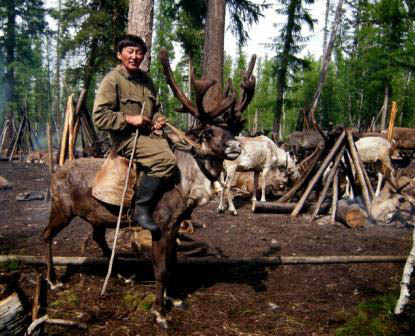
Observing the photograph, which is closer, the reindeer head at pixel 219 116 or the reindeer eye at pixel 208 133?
the reindeer head at pixel 219 116

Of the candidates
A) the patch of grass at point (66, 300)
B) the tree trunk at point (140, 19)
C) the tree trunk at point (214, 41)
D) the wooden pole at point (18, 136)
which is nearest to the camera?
the patch of grass at point (66, 300)

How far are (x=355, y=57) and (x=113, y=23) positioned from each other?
30764 millimetres

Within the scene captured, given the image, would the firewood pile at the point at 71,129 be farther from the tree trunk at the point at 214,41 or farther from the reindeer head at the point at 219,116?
the reindeer head at the point at 219,116

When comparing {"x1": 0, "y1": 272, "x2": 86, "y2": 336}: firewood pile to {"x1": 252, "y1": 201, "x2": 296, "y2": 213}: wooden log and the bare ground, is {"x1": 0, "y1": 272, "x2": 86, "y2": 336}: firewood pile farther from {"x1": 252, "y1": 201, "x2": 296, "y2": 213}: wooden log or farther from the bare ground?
{"x1": 252, "y1": 201, "x2": 296, "y2": 213}: wooden log

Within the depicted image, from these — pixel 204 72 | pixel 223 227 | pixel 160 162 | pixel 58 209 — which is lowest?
pixel 223 227

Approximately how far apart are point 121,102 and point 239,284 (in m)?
3.07

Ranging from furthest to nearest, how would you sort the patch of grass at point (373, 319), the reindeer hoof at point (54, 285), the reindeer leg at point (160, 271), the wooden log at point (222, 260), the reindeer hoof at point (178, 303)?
the wooden log at point (222, 260) → the reindeer hoof at point (54, 285) → the reindeer hoof at point (178, 303) → the reindeer leg at point (160, 271) → the patch of grass at point (373, 319)

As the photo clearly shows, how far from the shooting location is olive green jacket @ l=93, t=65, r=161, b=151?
3.96 metres

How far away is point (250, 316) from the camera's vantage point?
13.9ft

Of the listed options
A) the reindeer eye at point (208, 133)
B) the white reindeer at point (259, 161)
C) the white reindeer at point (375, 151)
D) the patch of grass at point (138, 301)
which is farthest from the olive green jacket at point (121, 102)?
the white reindeer at point (375, 151)

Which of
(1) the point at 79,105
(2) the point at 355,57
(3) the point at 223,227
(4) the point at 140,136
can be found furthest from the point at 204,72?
(2) the point at 355,57

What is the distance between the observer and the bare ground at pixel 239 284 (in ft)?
13.1

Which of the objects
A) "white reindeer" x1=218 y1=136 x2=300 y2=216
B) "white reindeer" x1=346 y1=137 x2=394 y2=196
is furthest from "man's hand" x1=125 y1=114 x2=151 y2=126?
"white reindeer" x1=346 y1=137 x2=394 y2=196

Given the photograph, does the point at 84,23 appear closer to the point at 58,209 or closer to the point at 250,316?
the point at 58,209
